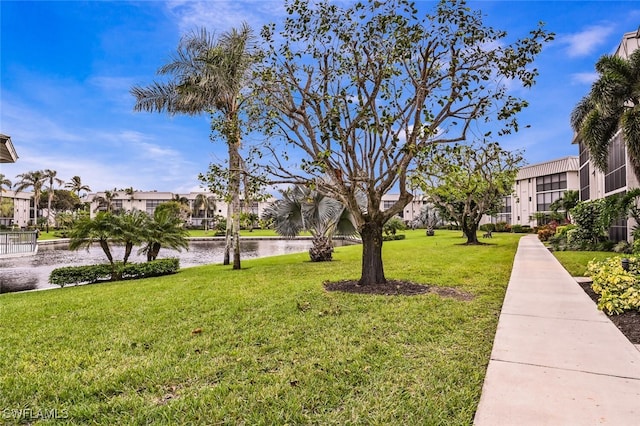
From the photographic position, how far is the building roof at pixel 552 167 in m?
39.7

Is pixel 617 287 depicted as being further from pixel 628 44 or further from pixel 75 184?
pixel 75 184

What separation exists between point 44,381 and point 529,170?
50186mm

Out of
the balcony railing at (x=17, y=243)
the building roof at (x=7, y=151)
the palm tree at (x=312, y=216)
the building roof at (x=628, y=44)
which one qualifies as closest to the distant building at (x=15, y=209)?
the balcony railing at (x=17, y=243)

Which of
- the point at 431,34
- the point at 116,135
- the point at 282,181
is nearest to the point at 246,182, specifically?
the point at 282,181

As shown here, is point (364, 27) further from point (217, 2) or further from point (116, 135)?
point (116, 135)

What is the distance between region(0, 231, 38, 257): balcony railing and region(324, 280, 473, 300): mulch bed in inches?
582

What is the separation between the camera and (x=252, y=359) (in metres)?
3.93

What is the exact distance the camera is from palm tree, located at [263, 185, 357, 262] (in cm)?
1452

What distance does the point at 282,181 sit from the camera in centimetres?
892

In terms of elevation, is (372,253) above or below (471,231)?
below

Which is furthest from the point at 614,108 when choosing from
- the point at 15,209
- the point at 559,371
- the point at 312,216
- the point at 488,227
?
the point at 15,209

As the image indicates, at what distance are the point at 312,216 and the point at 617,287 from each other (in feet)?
33.2

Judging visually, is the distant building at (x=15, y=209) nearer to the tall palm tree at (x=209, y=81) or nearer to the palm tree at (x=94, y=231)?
the tall palm tree at (x=209, y=81)

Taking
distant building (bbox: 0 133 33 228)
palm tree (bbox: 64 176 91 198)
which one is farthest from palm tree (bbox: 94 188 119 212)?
distant building (bbox: 0 133 33 228)
